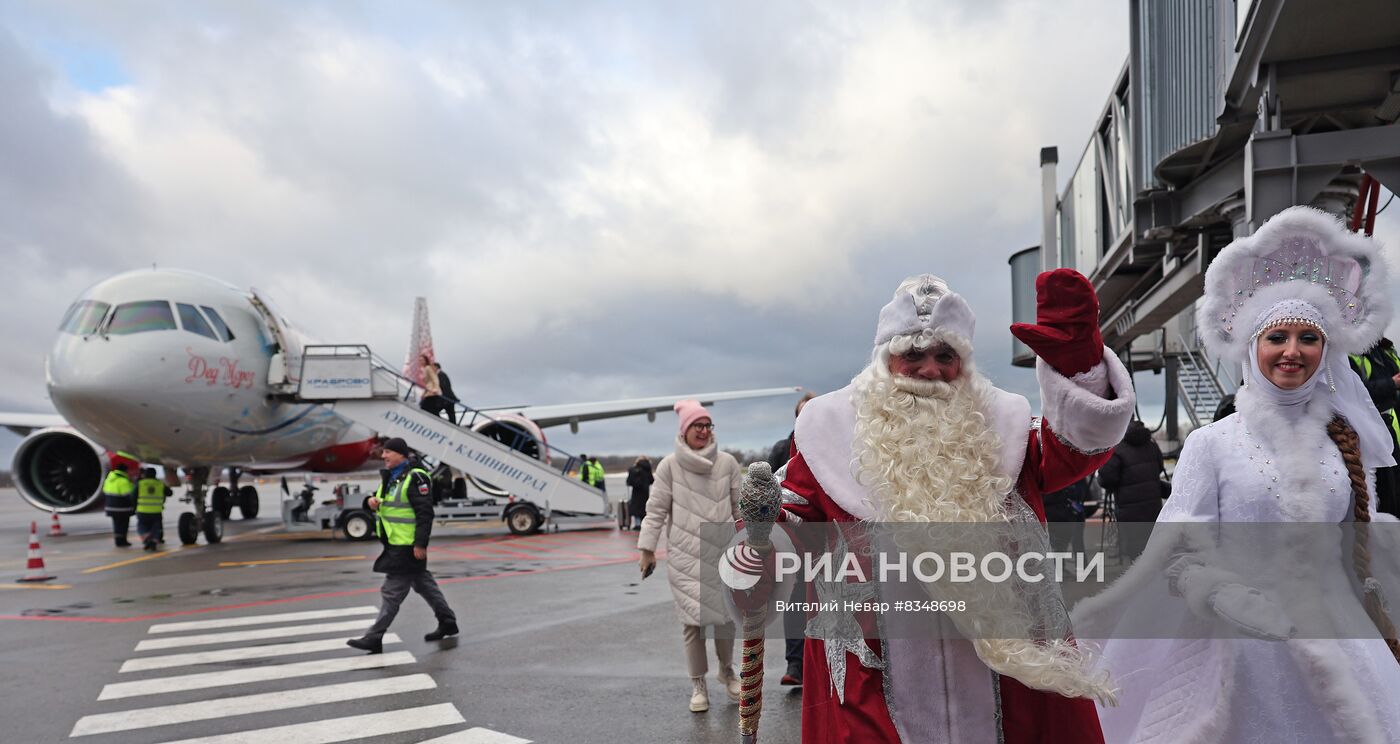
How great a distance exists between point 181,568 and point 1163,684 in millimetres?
13087

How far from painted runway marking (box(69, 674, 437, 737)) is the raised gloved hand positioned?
4328mm

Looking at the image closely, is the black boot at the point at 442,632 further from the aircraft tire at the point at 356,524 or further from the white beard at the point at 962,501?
the aircraft tire at the point at 356,524

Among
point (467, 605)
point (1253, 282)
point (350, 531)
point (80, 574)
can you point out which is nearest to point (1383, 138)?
point (1253, 282)

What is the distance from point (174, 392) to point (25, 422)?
11534mm

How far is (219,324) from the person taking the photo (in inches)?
569

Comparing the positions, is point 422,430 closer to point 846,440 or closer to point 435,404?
point 435,404

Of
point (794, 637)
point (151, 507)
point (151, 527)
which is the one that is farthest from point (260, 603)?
point (151, 507)

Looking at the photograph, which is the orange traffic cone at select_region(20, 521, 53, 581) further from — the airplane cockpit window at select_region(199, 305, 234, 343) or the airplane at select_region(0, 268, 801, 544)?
the airplane cockpit window at select_region(199, 305, 234, 343)

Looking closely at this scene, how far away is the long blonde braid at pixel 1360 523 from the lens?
101 inches

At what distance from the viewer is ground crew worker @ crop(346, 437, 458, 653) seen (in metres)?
6.78

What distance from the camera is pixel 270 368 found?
15.6m

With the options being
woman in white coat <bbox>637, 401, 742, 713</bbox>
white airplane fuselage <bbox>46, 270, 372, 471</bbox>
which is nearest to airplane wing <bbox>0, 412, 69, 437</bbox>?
white airplane fuselage <bbox>46, 270, 372, 471</bbox>

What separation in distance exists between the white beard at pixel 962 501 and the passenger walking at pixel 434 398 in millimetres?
15291

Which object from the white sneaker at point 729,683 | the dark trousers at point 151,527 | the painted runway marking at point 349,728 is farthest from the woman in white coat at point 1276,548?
the dark trousers at point 151,527
